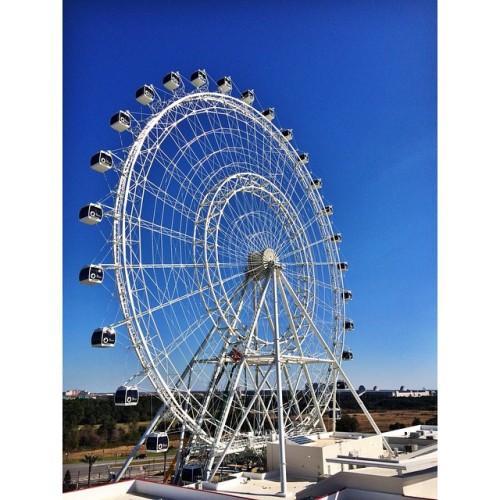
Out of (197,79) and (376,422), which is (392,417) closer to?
(376,422)

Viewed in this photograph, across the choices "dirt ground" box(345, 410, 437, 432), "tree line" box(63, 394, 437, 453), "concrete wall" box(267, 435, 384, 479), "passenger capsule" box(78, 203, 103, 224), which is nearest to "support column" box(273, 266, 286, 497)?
"concrete wall" box(267, 435, 384, 479)

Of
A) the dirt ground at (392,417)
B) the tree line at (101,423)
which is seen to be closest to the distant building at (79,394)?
the tree line at (101,423)

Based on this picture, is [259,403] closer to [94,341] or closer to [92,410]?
[94,341]

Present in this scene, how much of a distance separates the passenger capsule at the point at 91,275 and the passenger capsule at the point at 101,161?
3.36 meters

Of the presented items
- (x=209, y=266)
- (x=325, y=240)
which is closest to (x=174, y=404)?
(x=209, y=266)

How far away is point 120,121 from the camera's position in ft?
56.2

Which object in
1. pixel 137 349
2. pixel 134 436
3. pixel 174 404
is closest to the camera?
pixel 137 349

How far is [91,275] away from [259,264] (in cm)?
890

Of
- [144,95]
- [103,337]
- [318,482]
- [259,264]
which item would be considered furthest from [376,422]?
[144,95]

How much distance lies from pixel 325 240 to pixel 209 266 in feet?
36.6

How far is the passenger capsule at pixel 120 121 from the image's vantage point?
17.1 metres

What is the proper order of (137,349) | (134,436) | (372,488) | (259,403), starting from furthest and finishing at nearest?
(134,436) < (259,403) < (137,349) < (372,488)

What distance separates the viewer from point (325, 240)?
28.9 m
